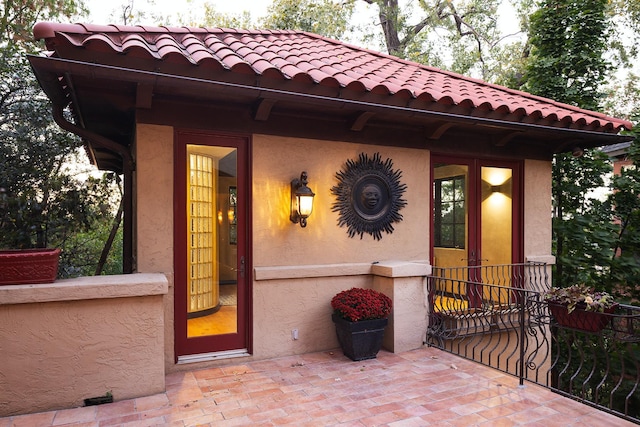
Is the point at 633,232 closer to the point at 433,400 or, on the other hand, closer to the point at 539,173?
the point at 539,173

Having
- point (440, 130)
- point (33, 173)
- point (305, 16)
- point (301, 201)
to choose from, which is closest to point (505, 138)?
point (440, 130)

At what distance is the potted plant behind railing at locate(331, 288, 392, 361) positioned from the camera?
4.41 meters

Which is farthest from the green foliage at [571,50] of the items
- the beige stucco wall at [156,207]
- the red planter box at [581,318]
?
the beige stucco wall at [156,207]

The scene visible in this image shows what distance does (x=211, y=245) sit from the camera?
175 inches

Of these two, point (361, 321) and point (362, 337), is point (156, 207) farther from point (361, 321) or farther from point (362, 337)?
point (362, 337)

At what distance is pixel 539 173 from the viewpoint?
6328mm

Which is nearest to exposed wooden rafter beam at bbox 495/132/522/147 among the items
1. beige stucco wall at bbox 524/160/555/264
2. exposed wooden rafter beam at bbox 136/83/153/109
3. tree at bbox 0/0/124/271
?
beige stucco wall at bbox 524/160/555/264

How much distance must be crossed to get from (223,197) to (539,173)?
493cm

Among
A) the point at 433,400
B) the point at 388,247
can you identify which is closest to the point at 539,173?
the point at 388,247

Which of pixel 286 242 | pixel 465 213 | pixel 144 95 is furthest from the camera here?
pixel 465 213

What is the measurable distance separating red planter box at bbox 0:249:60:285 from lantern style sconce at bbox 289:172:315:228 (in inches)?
94.6

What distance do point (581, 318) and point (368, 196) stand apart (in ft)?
8.43

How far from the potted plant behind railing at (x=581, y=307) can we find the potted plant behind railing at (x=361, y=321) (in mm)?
1677

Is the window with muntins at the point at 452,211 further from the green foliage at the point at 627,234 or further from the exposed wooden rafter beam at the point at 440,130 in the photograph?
the green foliage at the point at 627,234
